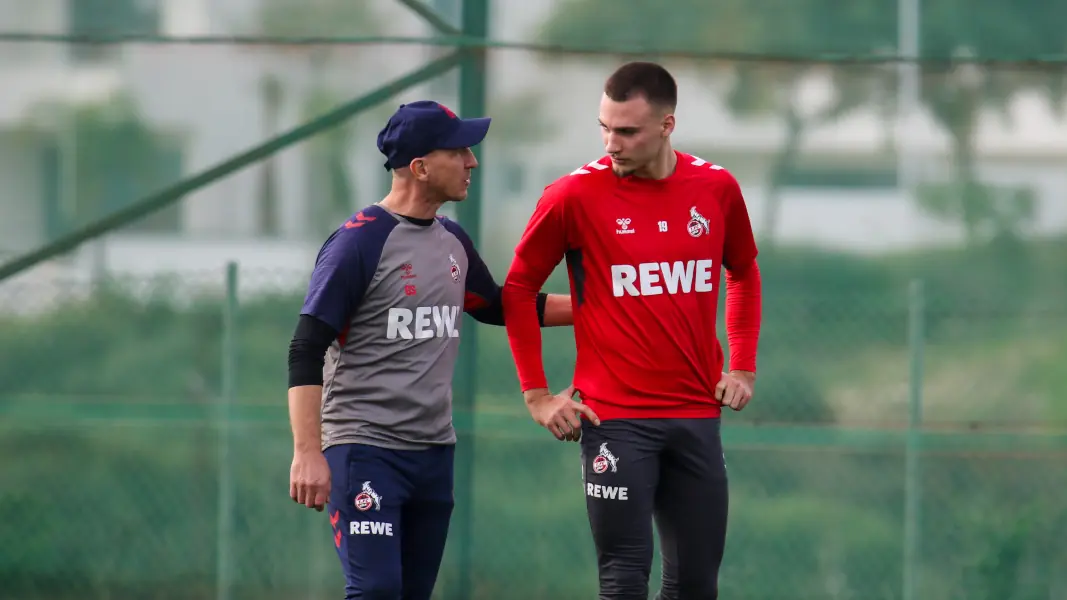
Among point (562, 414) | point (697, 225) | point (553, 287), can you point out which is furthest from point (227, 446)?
point (697, 225)

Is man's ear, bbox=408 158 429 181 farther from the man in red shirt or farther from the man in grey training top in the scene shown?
the man in red shirt

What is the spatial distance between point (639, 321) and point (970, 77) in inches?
102

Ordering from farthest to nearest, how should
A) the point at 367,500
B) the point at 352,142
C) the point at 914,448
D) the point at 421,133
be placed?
1. the point at 352,142
2. the point at 914,448
3. the point at 421,133
4. the point at 367,500

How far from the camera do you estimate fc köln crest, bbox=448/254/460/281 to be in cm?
403

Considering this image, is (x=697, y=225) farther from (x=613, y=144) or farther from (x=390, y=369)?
(x=390, y=369)

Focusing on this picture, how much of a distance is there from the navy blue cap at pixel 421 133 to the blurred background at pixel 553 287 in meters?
1.79

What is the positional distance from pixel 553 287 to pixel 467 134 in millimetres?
2047

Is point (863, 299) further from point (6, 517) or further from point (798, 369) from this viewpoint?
point (6, 517)

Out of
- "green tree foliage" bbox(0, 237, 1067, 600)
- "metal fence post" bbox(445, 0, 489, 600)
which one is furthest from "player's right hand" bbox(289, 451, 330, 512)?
"green tree foliage" bbox(0, 237, 1067, 600)

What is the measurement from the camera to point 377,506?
384 cm

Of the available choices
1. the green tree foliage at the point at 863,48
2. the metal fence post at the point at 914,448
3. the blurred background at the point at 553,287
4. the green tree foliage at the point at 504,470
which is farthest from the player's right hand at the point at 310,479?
the metal fence post at the point at 914,448

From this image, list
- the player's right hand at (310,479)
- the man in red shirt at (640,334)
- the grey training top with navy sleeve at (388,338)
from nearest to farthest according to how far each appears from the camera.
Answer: the player's right hand at (310,479), the grey training top with navy sleeve at (388,338), the man in red shirt at (640,334)

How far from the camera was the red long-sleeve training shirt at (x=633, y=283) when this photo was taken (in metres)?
4.04

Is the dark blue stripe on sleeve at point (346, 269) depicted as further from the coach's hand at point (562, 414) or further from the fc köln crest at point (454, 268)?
the coach's hand at point (562, 414)
